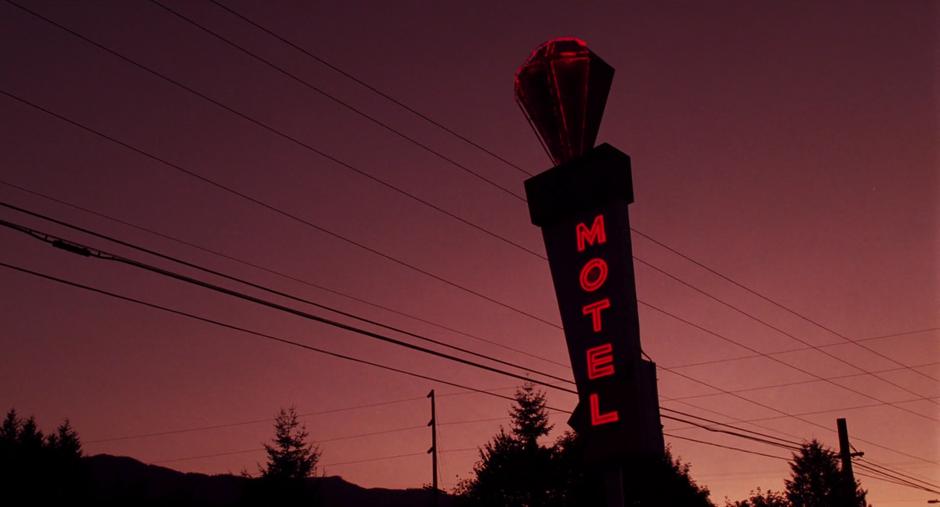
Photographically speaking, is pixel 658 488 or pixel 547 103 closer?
pixel 547 103

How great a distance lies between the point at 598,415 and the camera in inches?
620

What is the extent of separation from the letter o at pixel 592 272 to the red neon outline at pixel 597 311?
340 mm

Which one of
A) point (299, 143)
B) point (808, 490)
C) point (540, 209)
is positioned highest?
point (299, 143)

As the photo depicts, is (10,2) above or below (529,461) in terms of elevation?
above

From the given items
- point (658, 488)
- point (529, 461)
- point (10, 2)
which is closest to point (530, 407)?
point (529, 461)

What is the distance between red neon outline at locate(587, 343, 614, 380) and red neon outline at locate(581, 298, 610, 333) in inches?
15.9

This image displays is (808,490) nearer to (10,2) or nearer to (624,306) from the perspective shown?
(624,306)

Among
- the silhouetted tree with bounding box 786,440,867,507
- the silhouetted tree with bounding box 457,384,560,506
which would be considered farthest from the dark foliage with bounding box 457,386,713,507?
the silhouetted tree with bounding box 786,440,867,507

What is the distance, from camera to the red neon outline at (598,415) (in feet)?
50.9

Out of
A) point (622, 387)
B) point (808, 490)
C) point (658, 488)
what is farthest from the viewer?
point (808, 490)

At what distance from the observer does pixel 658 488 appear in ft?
167

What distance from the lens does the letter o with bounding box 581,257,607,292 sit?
1619 centimetres

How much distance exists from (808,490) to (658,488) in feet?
133

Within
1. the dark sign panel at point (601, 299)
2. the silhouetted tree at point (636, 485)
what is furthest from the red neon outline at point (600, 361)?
the silhouetted tree at point (636, 485)
